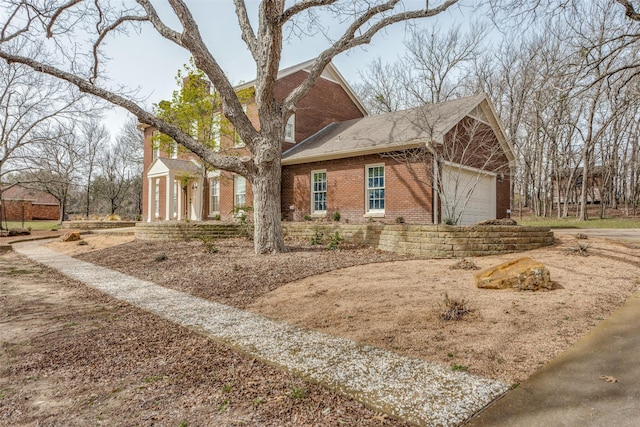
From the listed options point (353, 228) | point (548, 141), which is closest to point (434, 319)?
point (353, 228)

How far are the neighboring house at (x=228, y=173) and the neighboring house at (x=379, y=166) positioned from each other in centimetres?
5

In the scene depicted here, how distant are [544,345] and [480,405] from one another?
1377mm

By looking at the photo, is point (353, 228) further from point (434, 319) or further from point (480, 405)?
point (480, 405)

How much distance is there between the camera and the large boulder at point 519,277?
500 centimetres

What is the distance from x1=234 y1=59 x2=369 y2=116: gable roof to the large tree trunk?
28.7 ft

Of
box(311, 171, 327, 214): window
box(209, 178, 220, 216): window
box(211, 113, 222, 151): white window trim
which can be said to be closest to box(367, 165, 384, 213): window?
box(311, 171, 327, 214): window

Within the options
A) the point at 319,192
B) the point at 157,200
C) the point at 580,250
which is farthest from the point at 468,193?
the point at 157,200

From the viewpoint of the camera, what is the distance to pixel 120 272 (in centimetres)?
796

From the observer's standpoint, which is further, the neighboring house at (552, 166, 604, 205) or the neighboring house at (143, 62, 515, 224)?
the neighboring house at (552, 166, 604, 205)

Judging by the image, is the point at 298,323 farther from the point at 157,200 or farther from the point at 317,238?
the point at 157,200

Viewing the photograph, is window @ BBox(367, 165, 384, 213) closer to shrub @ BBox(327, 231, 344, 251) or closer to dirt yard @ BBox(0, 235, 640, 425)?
shrub @ BBox(327, 231, 344, 251)

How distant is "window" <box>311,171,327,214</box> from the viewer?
1445 centimetres

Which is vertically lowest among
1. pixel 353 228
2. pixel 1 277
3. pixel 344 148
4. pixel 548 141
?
pixel 1 277

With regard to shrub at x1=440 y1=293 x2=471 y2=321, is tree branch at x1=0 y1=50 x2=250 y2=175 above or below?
above
